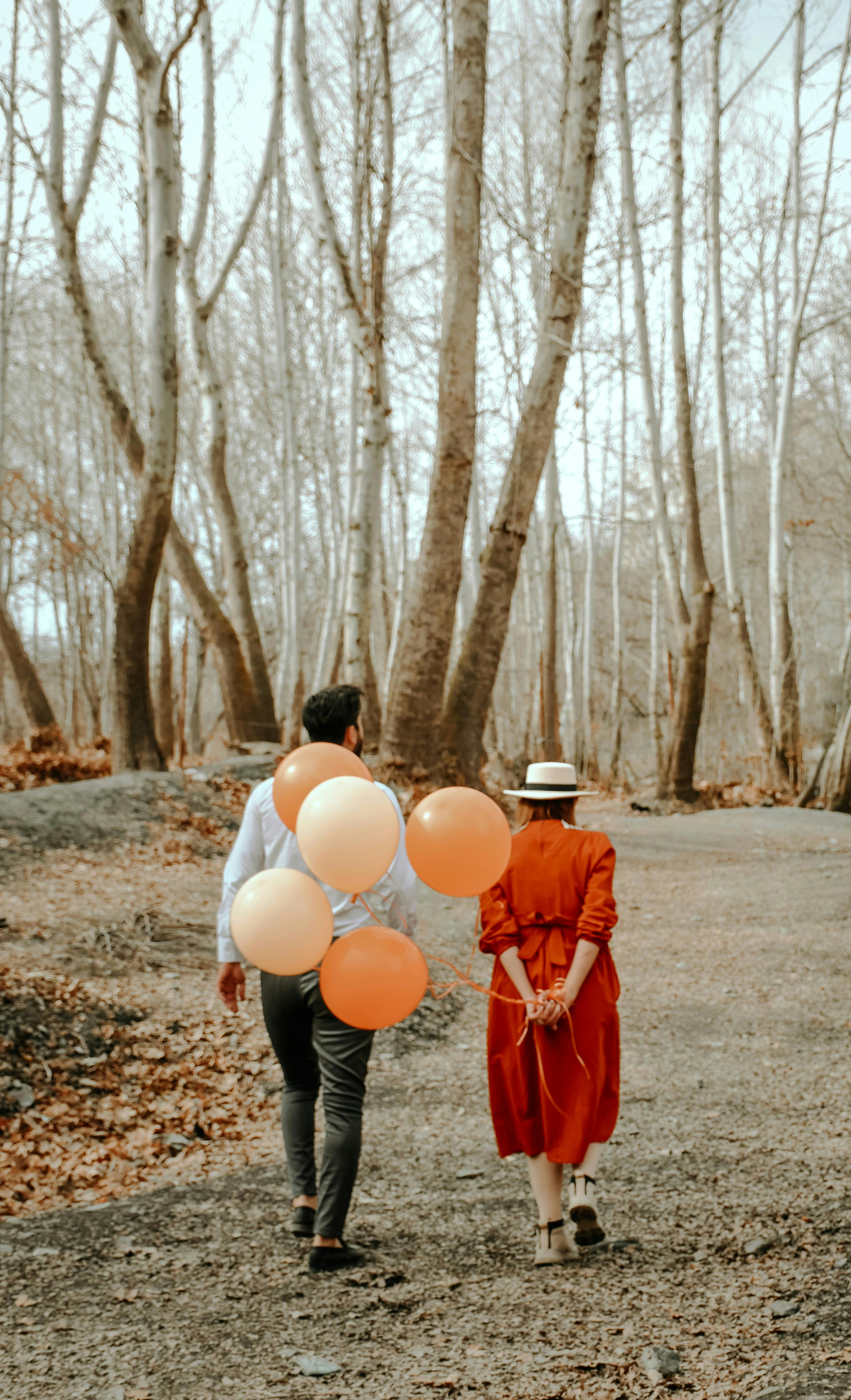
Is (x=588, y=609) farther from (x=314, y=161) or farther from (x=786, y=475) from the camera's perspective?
(x=314, y=161)

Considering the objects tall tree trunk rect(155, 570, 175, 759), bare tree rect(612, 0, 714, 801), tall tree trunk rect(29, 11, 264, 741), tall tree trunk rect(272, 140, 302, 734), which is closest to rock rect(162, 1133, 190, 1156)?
tall tree trunk rect(29, 11, 264, 741)

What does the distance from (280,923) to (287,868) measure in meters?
0.34

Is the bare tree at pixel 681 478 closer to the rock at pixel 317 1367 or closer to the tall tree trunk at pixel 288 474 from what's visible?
the tall tree trunk at pixel 288 474

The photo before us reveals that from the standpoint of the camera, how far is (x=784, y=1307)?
97.4 inches

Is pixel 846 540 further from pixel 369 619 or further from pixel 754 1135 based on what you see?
pixel 754 1135

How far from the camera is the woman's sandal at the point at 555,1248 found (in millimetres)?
2910

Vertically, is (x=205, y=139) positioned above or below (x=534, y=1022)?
above

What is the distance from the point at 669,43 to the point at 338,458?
1107 cm

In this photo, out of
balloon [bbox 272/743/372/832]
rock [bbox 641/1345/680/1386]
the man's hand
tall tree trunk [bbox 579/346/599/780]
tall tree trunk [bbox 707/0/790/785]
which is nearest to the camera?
rock [bbox 641/1345/680/1386]

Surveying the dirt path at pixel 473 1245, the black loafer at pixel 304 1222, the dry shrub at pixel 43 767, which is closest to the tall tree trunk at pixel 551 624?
the dry shrub at pixel 43 767

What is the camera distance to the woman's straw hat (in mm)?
3117

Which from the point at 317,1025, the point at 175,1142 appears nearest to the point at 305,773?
the point at 317,1025

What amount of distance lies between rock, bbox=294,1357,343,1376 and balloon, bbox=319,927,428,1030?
0.76 metres

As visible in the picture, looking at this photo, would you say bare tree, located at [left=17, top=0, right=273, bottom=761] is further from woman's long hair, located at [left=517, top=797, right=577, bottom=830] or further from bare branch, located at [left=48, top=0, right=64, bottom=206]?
woman's long hair, located at [left=517, top=797, right=577, bottom=830]
